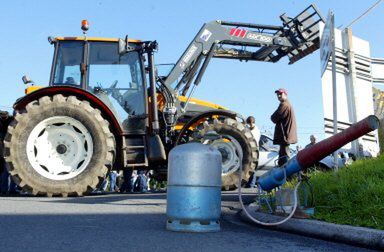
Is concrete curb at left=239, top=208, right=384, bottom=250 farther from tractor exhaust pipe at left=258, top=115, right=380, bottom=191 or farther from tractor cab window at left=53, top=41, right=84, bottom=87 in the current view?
tractor cab window at left=53, top=41, right=84, bottom=87

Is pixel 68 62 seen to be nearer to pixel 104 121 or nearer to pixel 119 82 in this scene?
pixel 119 82

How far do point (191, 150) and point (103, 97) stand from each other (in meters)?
3.80

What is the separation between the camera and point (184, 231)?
418 centimetres

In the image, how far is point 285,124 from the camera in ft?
24.0

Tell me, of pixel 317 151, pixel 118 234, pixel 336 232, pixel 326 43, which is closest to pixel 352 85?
pixel 326 43

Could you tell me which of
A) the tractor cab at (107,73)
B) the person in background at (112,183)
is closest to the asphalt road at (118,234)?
the tractor cab at (107,73)

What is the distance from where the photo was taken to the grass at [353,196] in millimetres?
4052

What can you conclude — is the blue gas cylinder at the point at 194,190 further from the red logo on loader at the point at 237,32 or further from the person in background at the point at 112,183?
the person in background at the point at 112,183

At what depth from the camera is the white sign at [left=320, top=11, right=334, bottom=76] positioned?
6145 millimetres

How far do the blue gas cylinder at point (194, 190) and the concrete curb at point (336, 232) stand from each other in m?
0.67

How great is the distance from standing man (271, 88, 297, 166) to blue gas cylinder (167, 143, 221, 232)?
3.09m

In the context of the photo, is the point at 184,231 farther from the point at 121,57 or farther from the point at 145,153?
the point at 121,57

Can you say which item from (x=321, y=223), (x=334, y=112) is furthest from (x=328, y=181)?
(x=321, y=223)

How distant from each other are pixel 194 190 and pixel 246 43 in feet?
23.8
